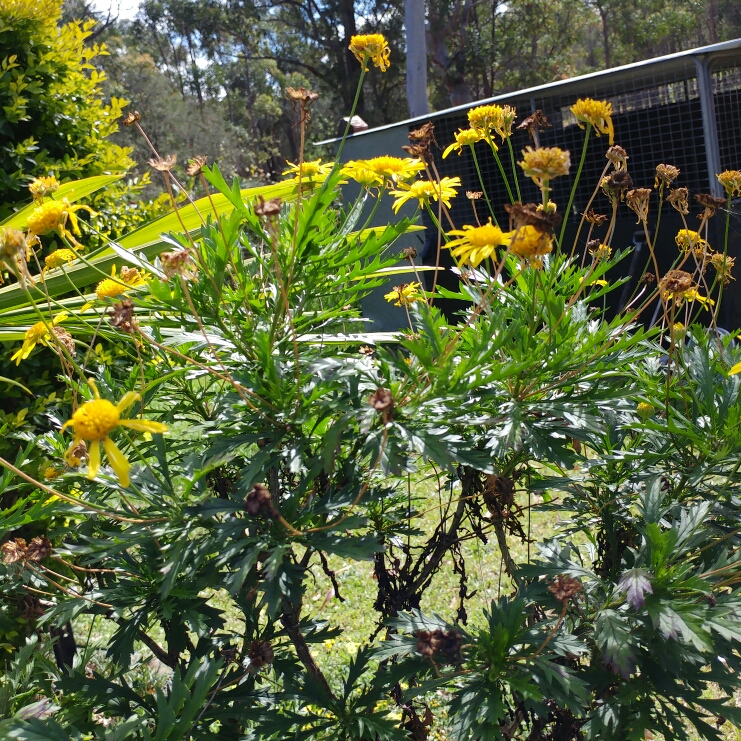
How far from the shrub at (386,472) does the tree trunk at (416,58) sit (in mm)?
8443

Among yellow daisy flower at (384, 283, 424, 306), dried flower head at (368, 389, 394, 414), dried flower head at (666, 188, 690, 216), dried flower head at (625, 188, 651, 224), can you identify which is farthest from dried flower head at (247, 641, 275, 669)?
dried flower head at (666, 188, 690, 216)

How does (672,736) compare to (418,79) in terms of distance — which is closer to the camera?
(672,736)

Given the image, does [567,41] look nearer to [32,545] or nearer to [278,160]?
[278,160]

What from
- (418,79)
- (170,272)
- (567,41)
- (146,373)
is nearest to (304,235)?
(170,272)

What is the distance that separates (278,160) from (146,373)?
21.6m

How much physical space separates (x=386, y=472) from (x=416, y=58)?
30.2 feet

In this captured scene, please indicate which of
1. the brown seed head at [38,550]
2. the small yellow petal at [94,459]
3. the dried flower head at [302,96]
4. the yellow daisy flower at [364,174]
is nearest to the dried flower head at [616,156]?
the yellow daisy flower at [364,174]

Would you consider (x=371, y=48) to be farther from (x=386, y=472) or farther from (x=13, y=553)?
(x=13, y=553)

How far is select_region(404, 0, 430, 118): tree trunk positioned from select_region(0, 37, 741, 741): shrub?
8.44 meters

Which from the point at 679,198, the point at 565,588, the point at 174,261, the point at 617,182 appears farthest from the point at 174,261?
the point at 679,198

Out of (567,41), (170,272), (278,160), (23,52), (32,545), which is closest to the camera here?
(170,272)

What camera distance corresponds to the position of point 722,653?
2.86ft

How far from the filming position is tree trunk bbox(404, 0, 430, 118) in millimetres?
8867

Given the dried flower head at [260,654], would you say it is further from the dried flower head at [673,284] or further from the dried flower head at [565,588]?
the dried flower head at [673,284]
